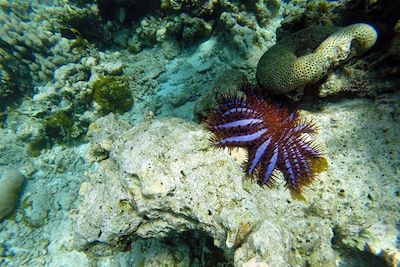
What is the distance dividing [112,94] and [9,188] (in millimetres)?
2604

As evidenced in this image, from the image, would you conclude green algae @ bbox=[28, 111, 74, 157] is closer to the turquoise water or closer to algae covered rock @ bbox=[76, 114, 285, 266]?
the turquoise water

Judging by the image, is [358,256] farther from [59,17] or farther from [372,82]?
[59,17]

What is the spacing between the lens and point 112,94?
4.92m

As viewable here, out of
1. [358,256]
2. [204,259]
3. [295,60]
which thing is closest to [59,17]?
[295,60]

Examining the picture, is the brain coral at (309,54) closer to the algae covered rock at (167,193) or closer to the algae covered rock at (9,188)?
the algae covered rock at (167,193)

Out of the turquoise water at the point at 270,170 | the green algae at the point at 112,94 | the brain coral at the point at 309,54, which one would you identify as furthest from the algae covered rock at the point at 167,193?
the green algae at the point at 112,94

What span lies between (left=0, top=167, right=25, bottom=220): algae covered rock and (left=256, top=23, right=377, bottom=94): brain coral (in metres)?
4.91

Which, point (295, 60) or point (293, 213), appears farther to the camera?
point (295, 60)

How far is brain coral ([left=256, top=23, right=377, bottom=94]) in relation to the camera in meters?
2.79

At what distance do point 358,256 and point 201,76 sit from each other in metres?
3.58

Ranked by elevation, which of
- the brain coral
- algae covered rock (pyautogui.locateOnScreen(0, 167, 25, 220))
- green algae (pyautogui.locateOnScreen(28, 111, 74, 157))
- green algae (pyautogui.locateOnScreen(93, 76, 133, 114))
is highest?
the brain coral

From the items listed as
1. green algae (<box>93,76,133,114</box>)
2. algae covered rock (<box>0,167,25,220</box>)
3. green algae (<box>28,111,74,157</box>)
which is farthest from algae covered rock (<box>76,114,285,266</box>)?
algae covered rock (<box>0,167,25,220</box>)

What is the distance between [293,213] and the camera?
8.50 feet

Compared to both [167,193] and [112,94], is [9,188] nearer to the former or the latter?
[112,94]
